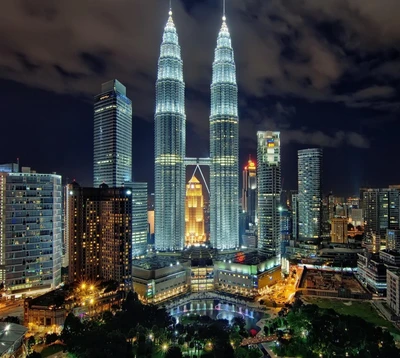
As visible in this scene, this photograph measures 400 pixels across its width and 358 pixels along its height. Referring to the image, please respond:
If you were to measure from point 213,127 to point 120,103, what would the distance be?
14712 mm

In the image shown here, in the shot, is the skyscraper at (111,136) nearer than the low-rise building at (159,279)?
No

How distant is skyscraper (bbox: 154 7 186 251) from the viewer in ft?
165

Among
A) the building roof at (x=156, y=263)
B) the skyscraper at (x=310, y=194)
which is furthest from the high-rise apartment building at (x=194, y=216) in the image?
the building roof at (x=156, y=263)

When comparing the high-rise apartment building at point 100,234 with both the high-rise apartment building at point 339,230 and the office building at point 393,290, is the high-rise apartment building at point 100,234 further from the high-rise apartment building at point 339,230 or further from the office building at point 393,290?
the high-rise apartment building at point 339,230

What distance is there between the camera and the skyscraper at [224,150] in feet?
169

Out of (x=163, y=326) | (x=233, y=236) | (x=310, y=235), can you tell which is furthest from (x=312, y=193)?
(x=163, y=326)

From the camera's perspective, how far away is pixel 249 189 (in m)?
84.9

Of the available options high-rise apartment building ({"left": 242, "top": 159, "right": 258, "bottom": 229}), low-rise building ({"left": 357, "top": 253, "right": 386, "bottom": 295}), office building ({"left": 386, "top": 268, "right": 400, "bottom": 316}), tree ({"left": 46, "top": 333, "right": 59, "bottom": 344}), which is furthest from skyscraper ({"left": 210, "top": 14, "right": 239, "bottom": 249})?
tree ({"left": 46, "top": 333, "right": 59, "bottom": 344})

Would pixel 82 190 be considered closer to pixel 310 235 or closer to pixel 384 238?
pixel 310 235

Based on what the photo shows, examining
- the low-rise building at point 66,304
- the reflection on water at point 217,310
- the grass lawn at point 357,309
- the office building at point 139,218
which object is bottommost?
the reflection on water at point 217,310

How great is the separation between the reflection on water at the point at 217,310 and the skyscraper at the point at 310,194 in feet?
106

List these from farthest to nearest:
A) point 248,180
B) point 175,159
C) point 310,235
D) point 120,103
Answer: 1. point 248,180
2. point 310,235
3. point 175,159
4. point 120,103

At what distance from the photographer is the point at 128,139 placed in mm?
50656

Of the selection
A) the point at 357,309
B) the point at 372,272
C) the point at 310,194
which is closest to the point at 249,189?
the point at 310,194
